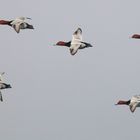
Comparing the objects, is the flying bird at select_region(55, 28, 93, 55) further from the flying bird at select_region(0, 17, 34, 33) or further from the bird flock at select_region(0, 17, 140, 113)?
the flying bird at select_region(0, 17, 34, 33)

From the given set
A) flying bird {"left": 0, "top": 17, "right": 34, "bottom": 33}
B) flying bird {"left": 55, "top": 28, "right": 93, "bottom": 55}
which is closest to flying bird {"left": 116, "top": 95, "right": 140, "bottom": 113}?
flying bird {"left": 55, "top": 28, "right": 93, "bottom": 55}

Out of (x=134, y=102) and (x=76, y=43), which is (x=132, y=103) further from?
(x=76, y=43)

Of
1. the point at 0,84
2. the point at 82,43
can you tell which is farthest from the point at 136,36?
the point at 0,84

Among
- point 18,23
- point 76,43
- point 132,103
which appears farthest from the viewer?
point 132,103

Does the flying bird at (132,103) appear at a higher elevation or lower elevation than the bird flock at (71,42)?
lower

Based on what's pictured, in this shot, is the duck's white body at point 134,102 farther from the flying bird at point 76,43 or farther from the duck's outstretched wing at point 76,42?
the duck's outstretched wing at point 76,42

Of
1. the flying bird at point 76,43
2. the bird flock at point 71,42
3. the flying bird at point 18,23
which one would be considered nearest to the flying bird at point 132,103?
the bird flock at point 71,42

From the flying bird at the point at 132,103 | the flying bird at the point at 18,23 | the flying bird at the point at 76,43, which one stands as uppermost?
the flying bird at the point at 18,23

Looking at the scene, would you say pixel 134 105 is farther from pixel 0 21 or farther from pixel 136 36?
pixel 0 21

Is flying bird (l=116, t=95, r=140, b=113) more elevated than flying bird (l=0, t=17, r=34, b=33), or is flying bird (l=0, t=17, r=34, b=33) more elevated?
flying bird (l=0, t=17, r=34, b=33)

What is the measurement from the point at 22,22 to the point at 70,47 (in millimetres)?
2017

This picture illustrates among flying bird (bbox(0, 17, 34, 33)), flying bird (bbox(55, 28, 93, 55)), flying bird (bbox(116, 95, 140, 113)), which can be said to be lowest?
flying bird (bbox(116, 95, 140, 113))

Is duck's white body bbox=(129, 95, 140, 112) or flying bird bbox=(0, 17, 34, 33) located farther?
duck's white body bbox=(129, 95, 140, 112)

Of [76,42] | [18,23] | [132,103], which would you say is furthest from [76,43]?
[132,103]
